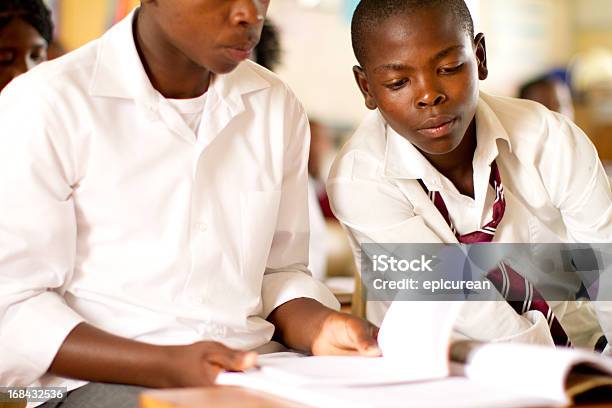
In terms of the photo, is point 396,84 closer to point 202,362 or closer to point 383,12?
point 383,12

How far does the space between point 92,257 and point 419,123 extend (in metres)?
0.60

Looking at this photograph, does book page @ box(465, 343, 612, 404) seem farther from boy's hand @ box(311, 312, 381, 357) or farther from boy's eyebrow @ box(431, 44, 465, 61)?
boy's eyebrow @ box(431, 44, 465, 61)

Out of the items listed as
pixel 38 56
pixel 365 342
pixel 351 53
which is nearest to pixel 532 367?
pixel 365 342

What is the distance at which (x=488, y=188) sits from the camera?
5.19 ft

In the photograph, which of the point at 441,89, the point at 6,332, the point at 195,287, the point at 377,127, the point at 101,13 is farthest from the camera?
the point at 101,13

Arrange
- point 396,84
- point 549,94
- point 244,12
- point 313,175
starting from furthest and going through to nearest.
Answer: point 313,175 → point 549,94 → point 396,84 → point 244,12

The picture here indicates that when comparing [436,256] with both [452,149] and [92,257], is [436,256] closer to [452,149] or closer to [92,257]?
[452,149]

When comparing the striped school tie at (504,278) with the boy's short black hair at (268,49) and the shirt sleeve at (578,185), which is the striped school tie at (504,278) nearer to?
the shirt sleeve at (578,185)

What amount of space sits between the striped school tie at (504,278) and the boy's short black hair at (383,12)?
27 cm

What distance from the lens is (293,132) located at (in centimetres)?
143

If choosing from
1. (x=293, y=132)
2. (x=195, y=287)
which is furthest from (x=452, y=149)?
(x=195, y=287)

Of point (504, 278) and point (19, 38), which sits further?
point (19, 38)

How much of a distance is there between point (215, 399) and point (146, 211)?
438 millimetres

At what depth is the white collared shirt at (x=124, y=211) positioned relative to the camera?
1.16 m
